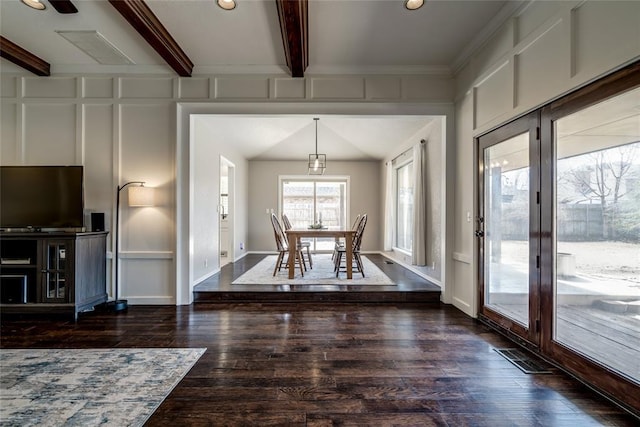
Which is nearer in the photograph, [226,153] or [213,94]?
[213,94]

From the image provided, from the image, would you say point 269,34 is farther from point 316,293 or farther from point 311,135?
point 311,135

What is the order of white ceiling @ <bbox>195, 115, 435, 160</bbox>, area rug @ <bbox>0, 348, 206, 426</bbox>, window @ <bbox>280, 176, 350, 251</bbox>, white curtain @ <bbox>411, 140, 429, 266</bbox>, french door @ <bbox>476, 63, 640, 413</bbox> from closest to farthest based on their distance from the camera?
area rug @ <bbox>0, 348, 206, 426</bbox> < french door @ <bbox>476, 63, 640, 413</bbox> < white curtain @ <bbox>411, 140, 429, 266</bbox> < white ceiling @ <bbox>195, 115, 435, 160</bbox> < window @ <bbox>280, 176, 350, 251</bbox>

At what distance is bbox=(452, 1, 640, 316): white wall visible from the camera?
73.1 inches

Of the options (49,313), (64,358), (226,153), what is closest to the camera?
(64,358)

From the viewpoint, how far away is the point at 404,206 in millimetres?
6664

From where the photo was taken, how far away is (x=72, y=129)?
385 centimetres

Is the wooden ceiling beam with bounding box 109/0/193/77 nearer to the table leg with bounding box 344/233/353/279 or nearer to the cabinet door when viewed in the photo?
the cabinet door

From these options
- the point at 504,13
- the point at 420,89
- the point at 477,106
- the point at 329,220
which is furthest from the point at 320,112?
the point at 329,220

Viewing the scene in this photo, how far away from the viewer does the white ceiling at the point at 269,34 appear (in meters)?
2.75

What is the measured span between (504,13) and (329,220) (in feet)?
19.9

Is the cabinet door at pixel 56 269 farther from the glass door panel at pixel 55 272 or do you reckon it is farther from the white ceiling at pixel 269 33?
the white ceiling at pixel 269 33

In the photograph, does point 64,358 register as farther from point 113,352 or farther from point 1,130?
point 1,130

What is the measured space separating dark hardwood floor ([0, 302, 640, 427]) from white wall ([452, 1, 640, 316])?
1.12 metres

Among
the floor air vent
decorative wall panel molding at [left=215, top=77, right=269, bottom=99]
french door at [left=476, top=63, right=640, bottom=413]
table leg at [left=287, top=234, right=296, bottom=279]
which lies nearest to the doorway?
table leg at [left=287, top=234, right=296, bottom=279]
